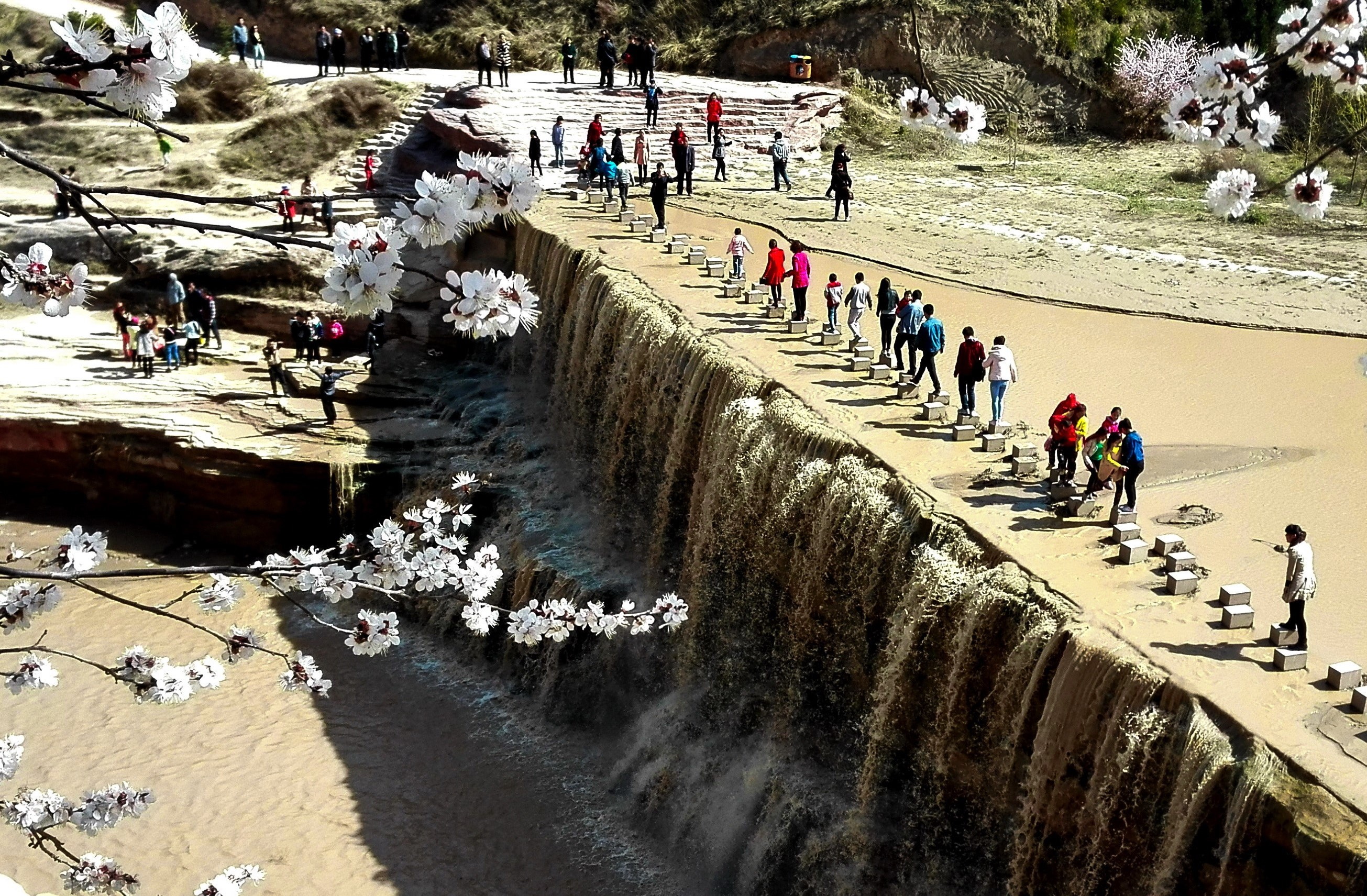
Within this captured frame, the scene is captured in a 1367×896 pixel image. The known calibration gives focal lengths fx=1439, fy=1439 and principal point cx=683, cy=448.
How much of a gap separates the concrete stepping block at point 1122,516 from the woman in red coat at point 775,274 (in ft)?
22.6

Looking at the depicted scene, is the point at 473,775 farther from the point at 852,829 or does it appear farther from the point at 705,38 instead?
the point at 705,38

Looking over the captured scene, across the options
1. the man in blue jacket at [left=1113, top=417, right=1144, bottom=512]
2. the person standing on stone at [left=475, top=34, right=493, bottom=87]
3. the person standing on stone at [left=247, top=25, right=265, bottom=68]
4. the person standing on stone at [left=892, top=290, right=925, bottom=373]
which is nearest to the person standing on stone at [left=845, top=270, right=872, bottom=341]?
the person standing on stone at [left=892, top=290, right=925, bottom=373]

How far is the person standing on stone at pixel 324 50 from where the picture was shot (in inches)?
1268

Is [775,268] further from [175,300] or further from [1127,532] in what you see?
[175,300]

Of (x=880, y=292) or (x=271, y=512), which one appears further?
(x=271, y=512)

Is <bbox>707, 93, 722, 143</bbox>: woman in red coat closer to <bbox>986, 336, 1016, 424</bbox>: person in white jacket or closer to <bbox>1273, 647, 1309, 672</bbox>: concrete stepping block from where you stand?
<bbox>986, 336, 1016, 424</bbox>: person in white jacket

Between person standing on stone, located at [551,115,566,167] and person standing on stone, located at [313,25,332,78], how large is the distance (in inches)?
293

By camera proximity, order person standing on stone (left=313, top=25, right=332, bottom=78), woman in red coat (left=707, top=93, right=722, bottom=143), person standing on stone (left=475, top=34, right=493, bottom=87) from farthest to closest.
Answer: person standing on stone (left=313, top=25, right=332, bottom=78) < person standing on stone (left=475, top=34, right=493, bottom=87) < woman in red coat (left=707, top=93, right=722, bottom=143)

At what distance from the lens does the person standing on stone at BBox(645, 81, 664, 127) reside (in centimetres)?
2909

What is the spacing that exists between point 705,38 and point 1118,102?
1011 centimetres

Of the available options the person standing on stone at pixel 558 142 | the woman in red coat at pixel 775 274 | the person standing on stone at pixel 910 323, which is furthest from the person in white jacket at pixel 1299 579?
the person standing on stone at pixel 558 142

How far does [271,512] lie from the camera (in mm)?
20438

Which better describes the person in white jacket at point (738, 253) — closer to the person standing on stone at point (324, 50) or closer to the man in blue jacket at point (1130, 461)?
the man in blue jacket at point (1130, 461)

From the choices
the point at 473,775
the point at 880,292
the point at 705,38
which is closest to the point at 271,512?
the point at 473,775
